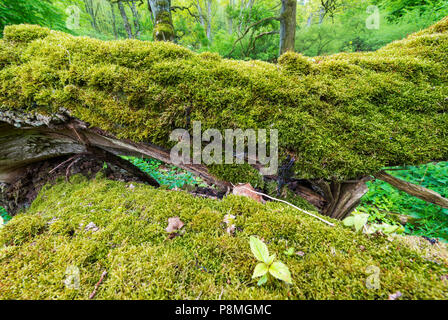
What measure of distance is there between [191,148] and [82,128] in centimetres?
144

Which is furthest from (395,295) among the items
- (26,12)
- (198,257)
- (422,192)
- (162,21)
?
(26,12)

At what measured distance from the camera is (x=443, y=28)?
2.47 m

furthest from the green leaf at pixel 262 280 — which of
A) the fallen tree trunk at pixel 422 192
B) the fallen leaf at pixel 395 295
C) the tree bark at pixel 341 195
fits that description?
the fallen tree trunk at pixel 422 192

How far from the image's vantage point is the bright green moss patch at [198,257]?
3.30 ft

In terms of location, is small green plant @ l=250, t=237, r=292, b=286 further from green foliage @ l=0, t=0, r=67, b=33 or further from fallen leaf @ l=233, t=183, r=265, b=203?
green foliage @ l=0, t=0, r=67, b=33

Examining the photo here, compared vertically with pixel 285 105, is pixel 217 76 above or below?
above

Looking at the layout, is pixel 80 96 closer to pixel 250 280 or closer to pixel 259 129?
pixel 259 129

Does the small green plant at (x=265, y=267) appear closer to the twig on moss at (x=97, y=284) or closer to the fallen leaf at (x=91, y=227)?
the twig on moss at (x=97, y=284)

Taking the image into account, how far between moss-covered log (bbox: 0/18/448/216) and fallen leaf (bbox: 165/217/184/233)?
2.42 ft

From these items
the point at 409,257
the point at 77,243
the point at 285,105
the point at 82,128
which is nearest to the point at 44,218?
the point at 77,243

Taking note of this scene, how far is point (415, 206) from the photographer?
3877mm

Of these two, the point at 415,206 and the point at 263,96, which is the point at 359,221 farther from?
the point at 415,206

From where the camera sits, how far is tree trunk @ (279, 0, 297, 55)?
535cm

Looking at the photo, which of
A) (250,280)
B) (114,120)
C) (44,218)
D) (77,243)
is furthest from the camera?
(114,120)
